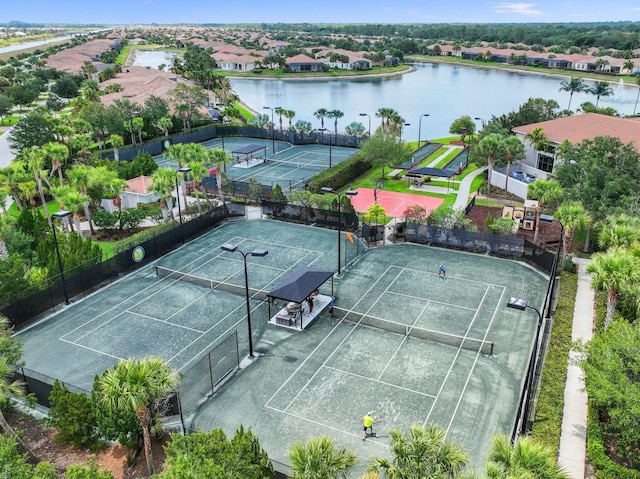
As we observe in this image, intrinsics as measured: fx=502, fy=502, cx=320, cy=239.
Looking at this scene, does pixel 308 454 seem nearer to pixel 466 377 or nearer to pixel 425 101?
pixel 466 377

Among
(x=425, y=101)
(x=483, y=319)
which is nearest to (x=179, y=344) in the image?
(x=483, y=319)

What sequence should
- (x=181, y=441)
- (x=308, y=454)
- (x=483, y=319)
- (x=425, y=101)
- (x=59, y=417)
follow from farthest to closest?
(x=425, y=101) → (x=483, y=319) → (x=59, y=417) → (x=181, y=441) → (x=308, y=454)

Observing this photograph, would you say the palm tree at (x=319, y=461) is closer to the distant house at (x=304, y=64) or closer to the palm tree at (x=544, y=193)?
the palm tree at (x=544, y=193)

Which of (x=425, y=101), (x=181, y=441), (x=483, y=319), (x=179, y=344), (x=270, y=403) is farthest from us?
(x=425, y=101)

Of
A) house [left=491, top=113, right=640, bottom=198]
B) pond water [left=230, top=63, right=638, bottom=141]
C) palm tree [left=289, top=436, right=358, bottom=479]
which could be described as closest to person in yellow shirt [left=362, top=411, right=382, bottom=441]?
palm tree [left=289, top=436, right=358, bottom=479]

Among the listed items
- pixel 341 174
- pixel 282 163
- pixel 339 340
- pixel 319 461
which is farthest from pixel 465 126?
pixel 319 461

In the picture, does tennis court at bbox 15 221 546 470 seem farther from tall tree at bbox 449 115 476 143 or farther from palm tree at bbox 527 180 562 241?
tall tree at bbox 449 115 476 143
